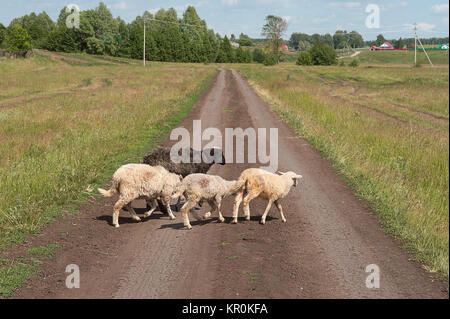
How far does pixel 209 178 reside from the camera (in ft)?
30.9

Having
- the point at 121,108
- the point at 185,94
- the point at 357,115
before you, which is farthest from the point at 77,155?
the point at 185,94

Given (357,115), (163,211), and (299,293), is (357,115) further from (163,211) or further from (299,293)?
(299,293)

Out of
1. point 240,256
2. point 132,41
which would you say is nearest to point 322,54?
point 132,41

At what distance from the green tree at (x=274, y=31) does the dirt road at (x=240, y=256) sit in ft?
455

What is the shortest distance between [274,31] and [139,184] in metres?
144

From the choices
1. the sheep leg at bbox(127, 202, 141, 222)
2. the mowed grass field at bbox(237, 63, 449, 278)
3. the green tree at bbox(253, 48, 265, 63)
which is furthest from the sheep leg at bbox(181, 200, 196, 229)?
the green tree at bbox(253, 48, 265, 63)

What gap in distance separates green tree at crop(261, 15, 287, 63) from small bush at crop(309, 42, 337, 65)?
1629 cm

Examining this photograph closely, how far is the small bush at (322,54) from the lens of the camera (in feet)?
424

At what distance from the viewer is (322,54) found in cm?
12950

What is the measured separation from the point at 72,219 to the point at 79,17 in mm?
129433

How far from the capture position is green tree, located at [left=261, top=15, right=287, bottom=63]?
145 meters

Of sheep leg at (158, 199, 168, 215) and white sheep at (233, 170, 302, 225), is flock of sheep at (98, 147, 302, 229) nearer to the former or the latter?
white sheep at (233, 170, 302, 225)

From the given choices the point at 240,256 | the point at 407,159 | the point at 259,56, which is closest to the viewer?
the point at 240,256

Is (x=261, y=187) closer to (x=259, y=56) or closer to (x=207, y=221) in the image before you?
(x=207, y=221)
